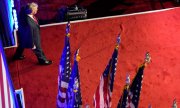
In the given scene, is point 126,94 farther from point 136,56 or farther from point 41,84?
point 136,56

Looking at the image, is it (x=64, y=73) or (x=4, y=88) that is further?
(x=64, y=73)

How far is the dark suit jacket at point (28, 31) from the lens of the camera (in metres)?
7.83

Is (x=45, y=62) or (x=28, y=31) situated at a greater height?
(x=28, y=31)

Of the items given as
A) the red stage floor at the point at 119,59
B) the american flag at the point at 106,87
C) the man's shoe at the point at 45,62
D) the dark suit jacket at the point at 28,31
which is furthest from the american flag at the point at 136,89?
the man's shoe at the point at 45,62

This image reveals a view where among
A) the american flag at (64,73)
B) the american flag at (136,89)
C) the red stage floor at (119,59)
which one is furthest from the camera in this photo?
the red stage floor at (119,59)

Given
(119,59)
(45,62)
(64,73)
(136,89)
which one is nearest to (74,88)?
(64,73)

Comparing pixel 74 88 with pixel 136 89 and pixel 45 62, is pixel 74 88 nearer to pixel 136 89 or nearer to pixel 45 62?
pixel 136 89

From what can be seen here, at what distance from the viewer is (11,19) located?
962 centimetres

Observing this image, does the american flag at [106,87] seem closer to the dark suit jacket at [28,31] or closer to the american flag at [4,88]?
the american flag at [4,88]

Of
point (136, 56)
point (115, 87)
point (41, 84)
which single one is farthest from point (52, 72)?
point (136, 56)

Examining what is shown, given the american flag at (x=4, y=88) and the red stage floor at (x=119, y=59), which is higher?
the american flag at (x=4, y=88)

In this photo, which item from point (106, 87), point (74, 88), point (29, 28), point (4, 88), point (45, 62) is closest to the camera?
point (4, 88)

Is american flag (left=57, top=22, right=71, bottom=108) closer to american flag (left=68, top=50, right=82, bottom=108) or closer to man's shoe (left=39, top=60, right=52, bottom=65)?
american flag (left=68, top=50, right=82, bottom=108)

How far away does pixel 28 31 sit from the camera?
7895 millimetres
